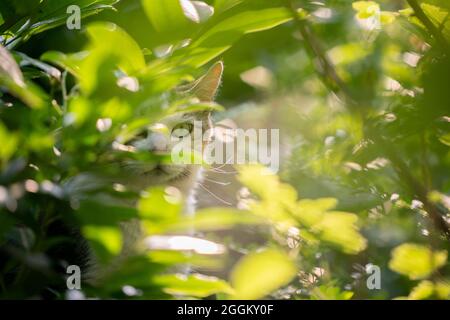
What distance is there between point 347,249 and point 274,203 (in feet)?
0.41

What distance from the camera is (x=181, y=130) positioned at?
1.42m

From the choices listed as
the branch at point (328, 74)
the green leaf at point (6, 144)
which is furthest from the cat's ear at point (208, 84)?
the green leaf at point (6, 144)

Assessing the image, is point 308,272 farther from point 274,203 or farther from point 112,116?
point 112,116

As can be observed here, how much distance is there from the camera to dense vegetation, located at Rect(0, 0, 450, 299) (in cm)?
57

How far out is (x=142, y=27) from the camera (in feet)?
4.15

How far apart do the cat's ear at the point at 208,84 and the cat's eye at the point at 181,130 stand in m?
0.08

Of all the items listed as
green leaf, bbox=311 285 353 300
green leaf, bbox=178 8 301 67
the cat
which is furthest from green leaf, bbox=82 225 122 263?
the cat

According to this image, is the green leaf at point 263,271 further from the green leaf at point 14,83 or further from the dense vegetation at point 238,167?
the green leaf at point 14,83

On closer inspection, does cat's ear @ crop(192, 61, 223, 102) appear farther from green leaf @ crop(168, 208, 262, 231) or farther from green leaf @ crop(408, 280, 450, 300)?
green leaf @ crop(168, 208, 262, 231)

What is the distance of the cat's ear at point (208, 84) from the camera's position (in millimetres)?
1632

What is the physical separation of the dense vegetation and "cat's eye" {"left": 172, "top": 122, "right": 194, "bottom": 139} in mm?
130

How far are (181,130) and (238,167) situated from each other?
1.53 feet
